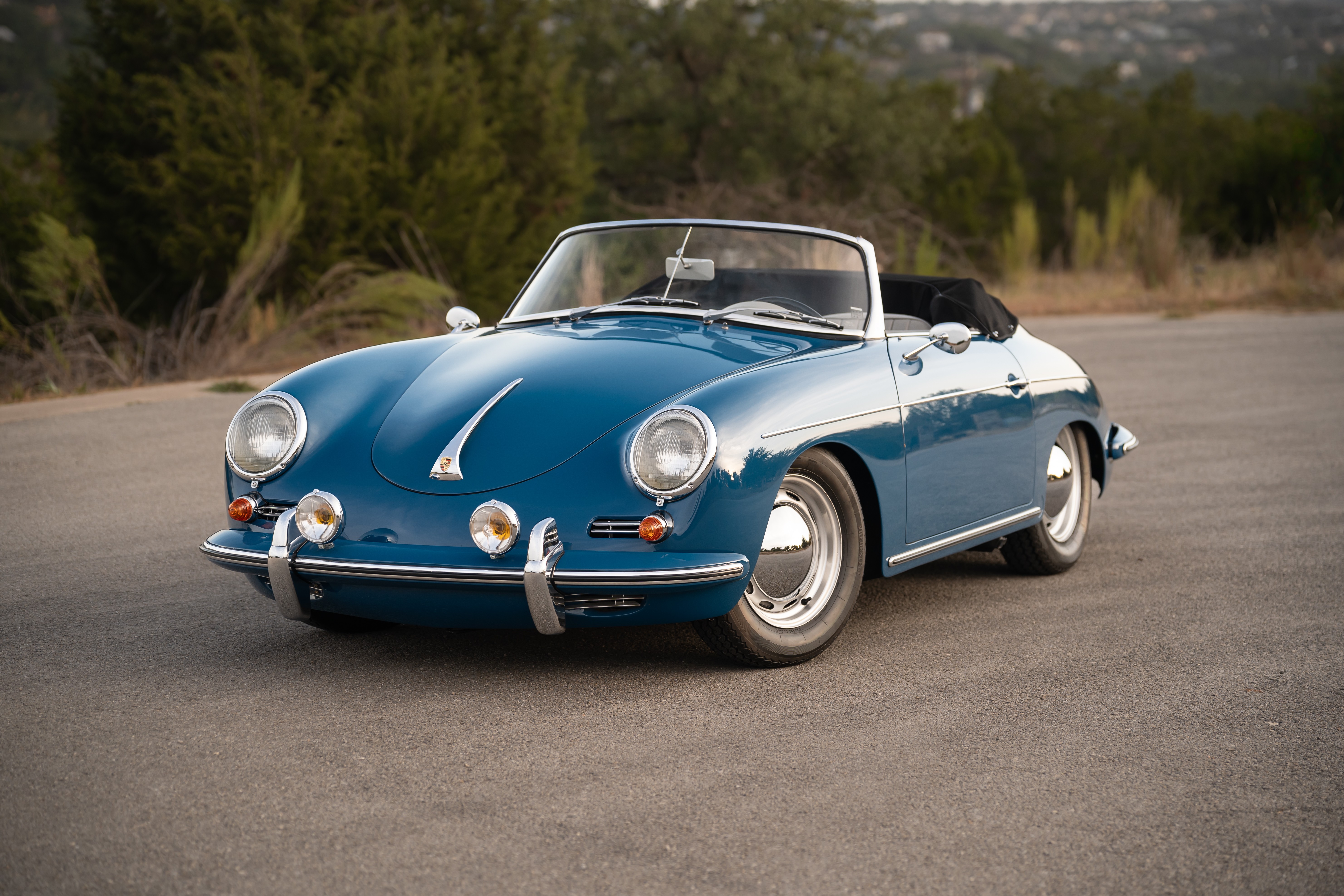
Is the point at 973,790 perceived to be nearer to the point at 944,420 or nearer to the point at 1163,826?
the point at 1163,826

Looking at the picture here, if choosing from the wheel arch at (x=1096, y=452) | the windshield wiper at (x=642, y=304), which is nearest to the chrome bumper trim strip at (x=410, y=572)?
the windshield wiper at (x=642, y=304)

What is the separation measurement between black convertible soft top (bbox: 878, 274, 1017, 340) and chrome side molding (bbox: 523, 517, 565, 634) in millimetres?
Answer: 1812

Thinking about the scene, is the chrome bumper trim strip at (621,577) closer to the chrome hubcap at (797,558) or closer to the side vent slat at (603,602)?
the side vent slat at (603,602)

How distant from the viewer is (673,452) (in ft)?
11.8

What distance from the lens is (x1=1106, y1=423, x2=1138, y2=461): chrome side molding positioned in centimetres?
575

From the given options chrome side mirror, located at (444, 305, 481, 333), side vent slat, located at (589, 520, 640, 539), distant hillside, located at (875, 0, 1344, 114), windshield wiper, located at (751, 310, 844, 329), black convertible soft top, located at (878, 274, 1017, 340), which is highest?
windshield wiper, located at (751, 310, 844, 329)

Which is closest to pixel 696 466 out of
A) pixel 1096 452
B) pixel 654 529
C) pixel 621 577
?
pixel 654 529

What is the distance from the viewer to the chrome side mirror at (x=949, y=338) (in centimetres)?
459

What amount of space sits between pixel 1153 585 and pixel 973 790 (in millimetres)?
2381

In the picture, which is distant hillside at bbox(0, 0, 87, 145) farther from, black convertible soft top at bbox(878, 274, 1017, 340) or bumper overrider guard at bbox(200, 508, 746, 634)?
bumper overrider guard at bbox(200, 508, 746, 634)

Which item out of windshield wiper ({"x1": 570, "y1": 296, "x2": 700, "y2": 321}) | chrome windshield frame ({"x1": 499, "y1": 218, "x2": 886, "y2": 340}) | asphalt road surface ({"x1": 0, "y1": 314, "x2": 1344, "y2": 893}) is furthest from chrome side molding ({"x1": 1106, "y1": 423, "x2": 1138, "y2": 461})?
windshield wiper ({"x1": 570, "y1": 296, "x2": 700, "y2": 321})

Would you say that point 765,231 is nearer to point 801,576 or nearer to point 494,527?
point 801,576

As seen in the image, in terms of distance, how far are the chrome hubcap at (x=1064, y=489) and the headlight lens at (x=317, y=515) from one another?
284 cm

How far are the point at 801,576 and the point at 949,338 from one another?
114 cm
